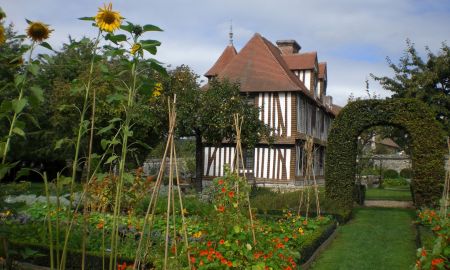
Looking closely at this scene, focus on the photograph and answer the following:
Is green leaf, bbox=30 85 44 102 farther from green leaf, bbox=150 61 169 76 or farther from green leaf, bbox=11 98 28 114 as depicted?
green leaf, bbox=150 61 169 76

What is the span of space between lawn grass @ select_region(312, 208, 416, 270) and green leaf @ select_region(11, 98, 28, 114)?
645 cm

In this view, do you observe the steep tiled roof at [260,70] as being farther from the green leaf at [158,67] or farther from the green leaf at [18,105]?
the green leaf at [18,105]

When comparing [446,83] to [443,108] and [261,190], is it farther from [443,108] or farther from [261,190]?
[261,190]

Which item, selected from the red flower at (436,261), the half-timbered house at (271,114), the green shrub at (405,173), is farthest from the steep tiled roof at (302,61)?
the red flower at (436,261)

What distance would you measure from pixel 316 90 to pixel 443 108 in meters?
9.41

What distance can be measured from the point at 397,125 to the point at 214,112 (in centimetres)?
684

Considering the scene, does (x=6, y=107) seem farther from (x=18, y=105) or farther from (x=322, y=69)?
(x=322, y=69)

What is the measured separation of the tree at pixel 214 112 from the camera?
→ 18.3 m

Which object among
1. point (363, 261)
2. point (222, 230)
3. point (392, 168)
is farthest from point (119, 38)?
point (392, 168)

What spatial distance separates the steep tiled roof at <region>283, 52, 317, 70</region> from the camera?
88.3 feet

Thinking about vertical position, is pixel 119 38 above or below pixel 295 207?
above

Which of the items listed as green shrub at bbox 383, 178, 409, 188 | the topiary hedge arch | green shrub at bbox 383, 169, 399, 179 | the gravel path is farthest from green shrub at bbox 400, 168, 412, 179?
the topiary hedge arch

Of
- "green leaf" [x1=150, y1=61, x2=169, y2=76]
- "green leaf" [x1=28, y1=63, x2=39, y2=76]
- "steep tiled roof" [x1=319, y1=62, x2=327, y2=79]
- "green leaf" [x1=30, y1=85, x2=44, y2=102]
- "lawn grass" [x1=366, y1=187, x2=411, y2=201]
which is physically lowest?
"lawn grass" [x1=366, y1=187, x2=411, y2=201]

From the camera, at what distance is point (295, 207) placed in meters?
13.2
